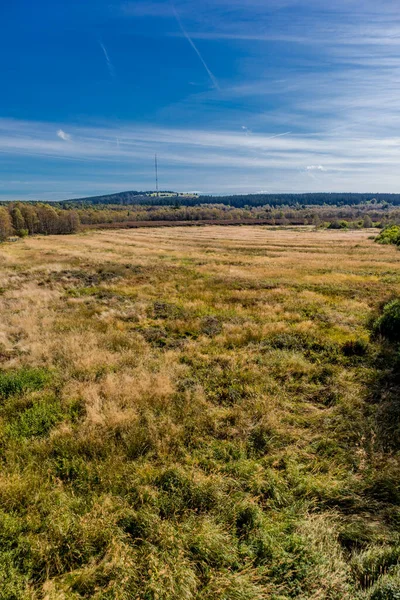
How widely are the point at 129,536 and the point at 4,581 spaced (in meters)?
1.51

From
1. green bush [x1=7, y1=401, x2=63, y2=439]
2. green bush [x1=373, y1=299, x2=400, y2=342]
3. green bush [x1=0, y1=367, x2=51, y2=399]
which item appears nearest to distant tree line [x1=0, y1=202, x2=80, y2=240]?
green bush [x1=0, y1=367, x2=51, y2=399]

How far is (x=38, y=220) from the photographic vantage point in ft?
324

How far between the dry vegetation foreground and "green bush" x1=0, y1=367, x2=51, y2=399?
0.17 feet

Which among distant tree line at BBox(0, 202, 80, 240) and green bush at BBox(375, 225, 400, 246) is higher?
distant tree line at BBox(0, 202, 80, 240)

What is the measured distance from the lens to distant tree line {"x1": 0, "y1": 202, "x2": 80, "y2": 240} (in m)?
90.8

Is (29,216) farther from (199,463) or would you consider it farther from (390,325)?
(199,463)

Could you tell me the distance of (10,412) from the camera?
7051 millimetres

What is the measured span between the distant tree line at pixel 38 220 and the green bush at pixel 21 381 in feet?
296

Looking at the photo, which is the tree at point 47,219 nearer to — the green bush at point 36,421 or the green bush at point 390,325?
the green bush at point 36,421

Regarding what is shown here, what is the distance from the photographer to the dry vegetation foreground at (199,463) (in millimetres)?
3801

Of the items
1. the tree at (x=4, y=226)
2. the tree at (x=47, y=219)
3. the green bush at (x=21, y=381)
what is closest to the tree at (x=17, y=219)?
the tree at (x=47, y=219)

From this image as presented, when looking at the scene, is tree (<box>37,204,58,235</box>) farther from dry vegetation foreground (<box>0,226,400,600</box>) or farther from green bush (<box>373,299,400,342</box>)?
green bush (<box>373,299,400,342</box>)

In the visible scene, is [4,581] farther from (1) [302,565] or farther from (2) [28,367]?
(2) [28,367]

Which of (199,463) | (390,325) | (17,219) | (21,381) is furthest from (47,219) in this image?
(199,463)
